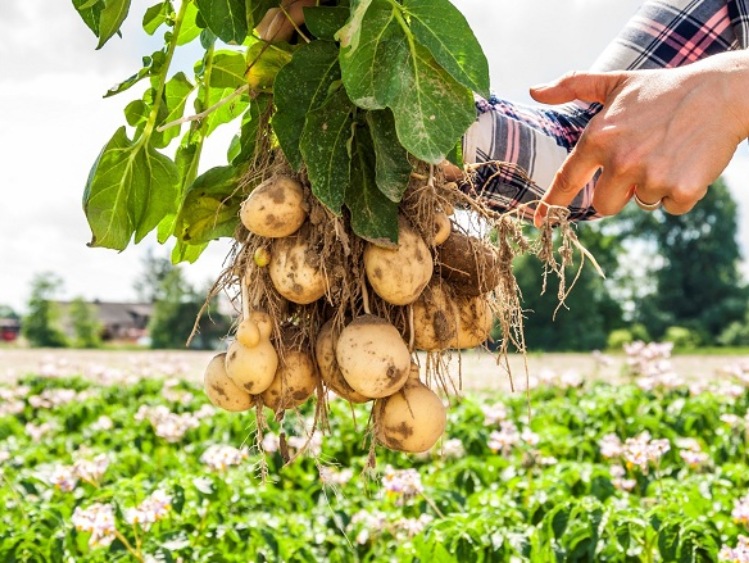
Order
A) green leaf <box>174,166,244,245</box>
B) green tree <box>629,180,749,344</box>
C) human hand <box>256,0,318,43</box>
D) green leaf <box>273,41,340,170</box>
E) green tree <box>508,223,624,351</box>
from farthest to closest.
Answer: green tree <box>629,180,749,344</box>
green tree <box>508,223,624,351</box>
green leaf <box>174,166,244,245</box>
human hand <box>256,0,318,43</box>
green leaf <box>273,41,340,170</box>

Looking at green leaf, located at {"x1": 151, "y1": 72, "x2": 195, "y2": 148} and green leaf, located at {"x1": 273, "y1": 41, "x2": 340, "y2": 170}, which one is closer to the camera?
green leaf, located at {"x1": 273, "y1": 41, "x2": 340, "y2": 170}

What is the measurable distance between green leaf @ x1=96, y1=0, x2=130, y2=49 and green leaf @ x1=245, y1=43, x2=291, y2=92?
0.18 m

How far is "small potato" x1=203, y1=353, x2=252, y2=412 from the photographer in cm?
124

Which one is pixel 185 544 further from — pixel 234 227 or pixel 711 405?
pixel 711 405

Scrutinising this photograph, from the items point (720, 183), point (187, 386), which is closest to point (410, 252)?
point (187, 386)

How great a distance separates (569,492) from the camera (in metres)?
3.62

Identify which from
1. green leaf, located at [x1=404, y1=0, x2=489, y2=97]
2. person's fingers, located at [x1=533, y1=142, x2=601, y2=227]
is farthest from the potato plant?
person's fingers, located at [x1=533, y1=142, x2=601, y2=227]

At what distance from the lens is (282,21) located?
124 centimetres

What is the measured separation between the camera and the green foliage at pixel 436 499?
2.92 metres

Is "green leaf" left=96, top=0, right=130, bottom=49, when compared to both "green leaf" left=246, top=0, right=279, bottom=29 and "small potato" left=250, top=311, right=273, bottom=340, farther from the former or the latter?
"small potato" left=250, top=311, right=273, bottom=340

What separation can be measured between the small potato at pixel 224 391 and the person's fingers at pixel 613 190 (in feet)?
1.86

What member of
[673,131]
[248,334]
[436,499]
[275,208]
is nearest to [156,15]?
[275,208]

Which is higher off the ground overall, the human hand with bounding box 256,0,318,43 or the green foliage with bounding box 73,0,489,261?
the human hand with bounding box 256,0,318,43

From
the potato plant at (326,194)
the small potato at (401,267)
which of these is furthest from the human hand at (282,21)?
the small potato at (401,267)
